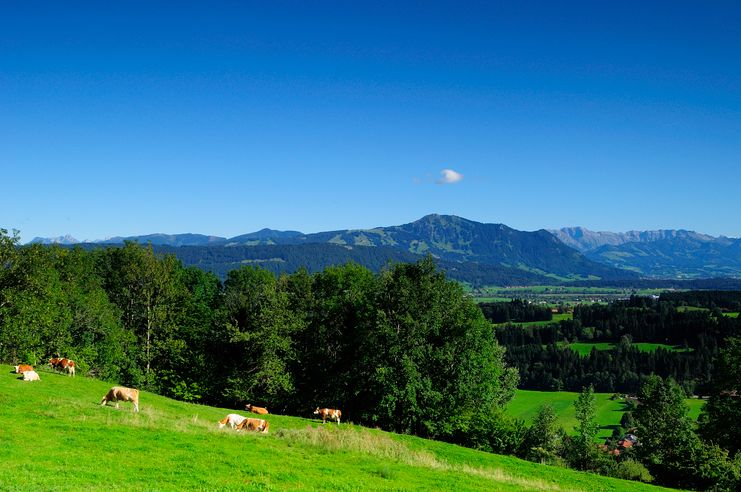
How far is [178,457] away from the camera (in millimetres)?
18984

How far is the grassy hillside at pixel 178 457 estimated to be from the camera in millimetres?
16125

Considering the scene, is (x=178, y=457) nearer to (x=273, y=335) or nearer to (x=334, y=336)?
(x=273, y=335)

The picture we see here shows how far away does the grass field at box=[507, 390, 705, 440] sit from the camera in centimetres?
11175

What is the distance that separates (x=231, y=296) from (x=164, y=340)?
8611 millimetres

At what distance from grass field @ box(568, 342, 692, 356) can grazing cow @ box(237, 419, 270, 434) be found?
562 feet

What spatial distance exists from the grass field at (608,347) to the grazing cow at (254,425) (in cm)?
17139

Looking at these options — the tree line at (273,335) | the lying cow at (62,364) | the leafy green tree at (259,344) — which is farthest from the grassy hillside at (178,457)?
the leafy green tree at (259,344)

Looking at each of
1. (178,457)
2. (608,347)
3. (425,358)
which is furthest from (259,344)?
(608,347)

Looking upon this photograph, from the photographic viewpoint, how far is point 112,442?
20062mm

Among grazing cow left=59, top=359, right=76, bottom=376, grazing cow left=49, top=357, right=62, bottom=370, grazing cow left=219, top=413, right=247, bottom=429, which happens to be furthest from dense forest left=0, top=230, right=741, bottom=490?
grazing cow left=219, top=413, right=247, bottom=429

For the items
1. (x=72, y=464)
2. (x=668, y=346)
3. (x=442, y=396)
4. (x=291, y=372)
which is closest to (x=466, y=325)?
(x=442, y=396)

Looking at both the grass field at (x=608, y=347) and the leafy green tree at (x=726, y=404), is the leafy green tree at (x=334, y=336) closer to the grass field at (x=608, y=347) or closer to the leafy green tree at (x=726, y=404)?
the leafy green tree at (x=726, y=404)

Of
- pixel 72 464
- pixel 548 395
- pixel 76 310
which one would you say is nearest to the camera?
pixel 72 464

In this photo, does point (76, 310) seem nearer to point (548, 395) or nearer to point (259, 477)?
point (259, 477)
